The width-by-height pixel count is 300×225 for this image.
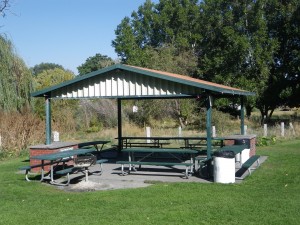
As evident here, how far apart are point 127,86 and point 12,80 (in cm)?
1103

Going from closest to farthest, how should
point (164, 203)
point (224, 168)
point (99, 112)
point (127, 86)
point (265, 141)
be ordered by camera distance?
point (164, 203)
point (224, 168)
point (127, 86)
point (265, 141)
point (99, 112)

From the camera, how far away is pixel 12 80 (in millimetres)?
21562

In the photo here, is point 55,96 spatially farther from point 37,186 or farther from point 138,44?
point 138,44

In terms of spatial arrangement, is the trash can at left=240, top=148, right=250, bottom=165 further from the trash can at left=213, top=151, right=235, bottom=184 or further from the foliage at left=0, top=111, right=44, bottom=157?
the foliage at left=0, top=111, right=44, bottom=157

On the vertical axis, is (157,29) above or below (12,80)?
above

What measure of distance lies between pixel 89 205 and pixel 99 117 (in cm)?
2254

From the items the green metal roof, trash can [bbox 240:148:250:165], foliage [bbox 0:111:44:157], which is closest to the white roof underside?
the green metal roof

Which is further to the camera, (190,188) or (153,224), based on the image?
(190,188)

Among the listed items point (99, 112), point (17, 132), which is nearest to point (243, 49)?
point (99, 112)

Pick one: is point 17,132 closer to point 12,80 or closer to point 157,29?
point 12,80

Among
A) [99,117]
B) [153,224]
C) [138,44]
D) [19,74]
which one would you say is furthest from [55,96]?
[138,44]

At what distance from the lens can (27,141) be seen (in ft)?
62.7

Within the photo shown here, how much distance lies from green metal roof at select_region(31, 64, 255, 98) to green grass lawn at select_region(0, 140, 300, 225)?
270 centimetres

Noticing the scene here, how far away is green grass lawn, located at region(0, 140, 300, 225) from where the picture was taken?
7047 mm
